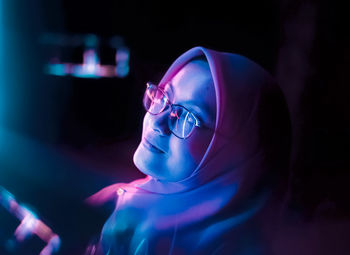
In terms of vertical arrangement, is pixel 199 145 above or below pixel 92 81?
below

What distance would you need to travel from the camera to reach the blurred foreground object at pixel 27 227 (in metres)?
0.96

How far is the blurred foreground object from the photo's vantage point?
3.16 ft

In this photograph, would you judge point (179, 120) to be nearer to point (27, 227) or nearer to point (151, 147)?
point (151, 147)

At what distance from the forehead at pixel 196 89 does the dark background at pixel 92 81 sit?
0.39 feet

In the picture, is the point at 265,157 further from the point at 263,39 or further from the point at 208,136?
the point at 263,39

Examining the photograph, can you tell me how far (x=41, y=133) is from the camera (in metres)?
1.09

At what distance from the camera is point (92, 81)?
103 cm

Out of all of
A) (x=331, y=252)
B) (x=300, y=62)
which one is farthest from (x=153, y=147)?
(x=331, y=252)

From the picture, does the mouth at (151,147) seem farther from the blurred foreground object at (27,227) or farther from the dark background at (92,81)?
the blurred foreground object at (27,227)

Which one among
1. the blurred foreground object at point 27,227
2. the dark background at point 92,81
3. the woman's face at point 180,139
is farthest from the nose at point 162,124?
the blurred foreground object at point 27,227

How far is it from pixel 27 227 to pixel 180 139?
2.00 ft

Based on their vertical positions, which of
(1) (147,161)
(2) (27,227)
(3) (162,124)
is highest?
(3) (162,124)

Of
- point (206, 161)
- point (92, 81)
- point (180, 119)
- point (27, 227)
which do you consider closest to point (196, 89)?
point (180, 119)

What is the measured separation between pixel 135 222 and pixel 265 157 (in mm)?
491
